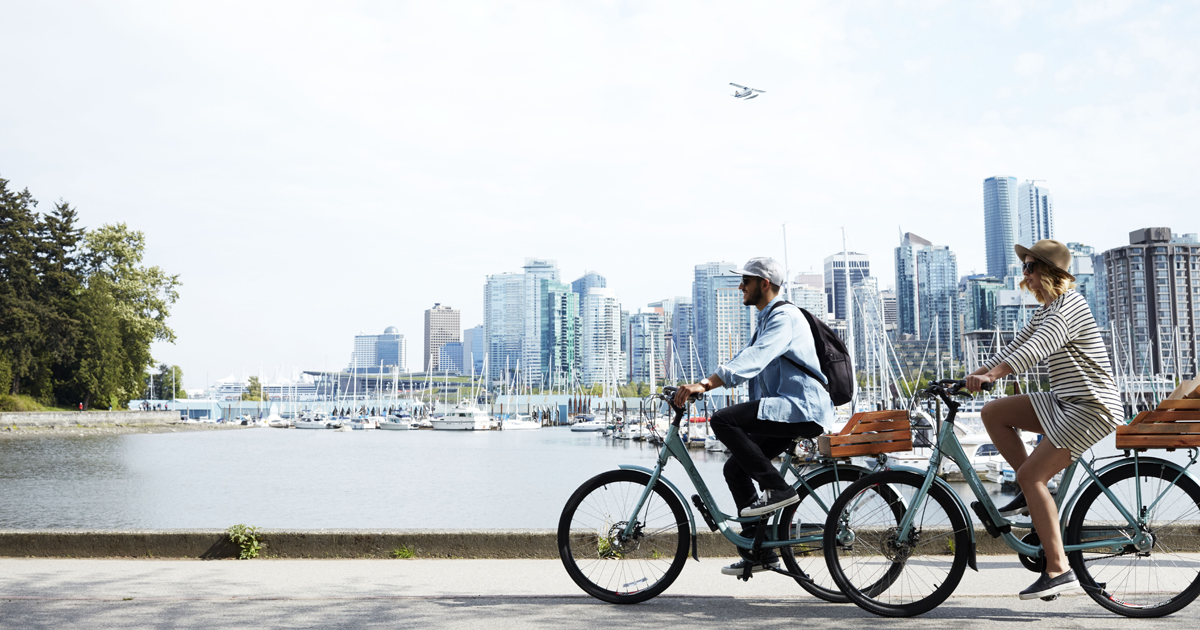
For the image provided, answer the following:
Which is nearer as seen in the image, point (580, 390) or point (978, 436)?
point (978, 436)

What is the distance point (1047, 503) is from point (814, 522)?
46.1 inches

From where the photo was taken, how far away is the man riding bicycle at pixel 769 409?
495cm

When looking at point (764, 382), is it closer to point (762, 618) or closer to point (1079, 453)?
point (762, 618)

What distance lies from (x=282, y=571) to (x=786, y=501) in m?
3.39

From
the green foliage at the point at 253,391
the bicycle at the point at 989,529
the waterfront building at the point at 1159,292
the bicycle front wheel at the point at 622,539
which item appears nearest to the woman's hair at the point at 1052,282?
the bicycle at the point at 989,529

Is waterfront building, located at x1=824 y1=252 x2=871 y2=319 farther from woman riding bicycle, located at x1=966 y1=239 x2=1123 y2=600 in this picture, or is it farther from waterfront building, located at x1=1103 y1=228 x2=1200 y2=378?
woman riding bicycle, located at x1=966 y1=239 x2=1123 y2=600

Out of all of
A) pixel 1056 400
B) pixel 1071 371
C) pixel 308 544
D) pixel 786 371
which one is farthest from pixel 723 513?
pixel 308 544

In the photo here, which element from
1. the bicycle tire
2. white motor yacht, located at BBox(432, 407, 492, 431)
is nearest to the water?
the bicycle tire

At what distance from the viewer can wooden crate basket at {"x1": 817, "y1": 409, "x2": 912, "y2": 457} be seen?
16.1ft

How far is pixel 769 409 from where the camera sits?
4965mm

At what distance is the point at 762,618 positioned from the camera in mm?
4758

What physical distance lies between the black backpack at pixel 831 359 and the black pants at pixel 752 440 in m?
0.25

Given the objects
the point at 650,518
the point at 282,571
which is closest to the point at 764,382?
the point at 650,518

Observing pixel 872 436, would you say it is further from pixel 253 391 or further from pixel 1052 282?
pixel 253 391
